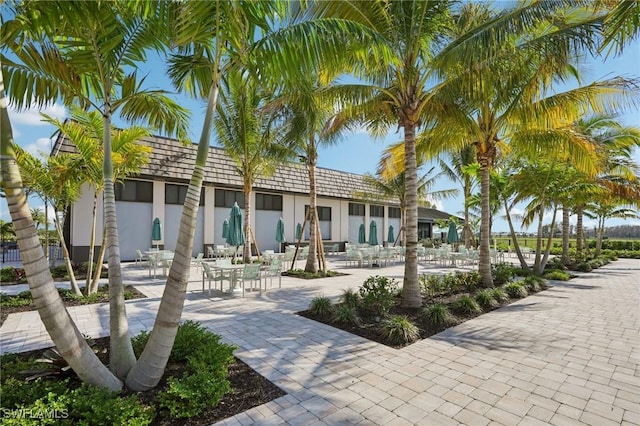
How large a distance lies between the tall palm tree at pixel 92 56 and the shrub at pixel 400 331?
3.78 meters

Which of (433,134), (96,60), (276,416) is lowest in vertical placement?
(276,416)

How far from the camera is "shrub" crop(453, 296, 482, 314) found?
7.13 m

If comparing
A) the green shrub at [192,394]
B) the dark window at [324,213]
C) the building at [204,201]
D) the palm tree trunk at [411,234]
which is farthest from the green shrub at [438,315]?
the dark window at [324,213]

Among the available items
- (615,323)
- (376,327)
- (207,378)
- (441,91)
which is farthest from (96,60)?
(615,323)

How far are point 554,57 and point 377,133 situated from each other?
479 cm

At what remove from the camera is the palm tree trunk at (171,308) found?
3.34 metres

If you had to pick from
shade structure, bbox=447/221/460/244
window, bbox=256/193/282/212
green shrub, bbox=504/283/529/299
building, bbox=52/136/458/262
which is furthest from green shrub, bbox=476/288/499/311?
window, bbox=256/193/282/212

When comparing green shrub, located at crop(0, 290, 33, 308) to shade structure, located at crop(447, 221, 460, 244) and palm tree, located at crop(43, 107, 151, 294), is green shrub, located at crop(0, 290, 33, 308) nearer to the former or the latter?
palm tree, located at crop(43, 107, 151, 294)

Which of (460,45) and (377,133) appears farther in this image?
(377,133)

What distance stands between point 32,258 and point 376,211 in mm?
26782

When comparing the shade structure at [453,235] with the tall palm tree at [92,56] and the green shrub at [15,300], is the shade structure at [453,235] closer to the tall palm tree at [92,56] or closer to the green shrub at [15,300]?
the tall palm tree at [92,56]

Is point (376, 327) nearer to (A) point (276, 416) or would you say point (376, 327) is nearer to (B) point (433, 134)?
(A) point (276, 416)

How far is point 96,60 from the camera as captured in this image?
12.1 feet

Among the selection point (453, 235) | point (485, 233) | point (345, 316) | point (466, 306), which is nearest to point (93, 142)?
point (345, 316)
